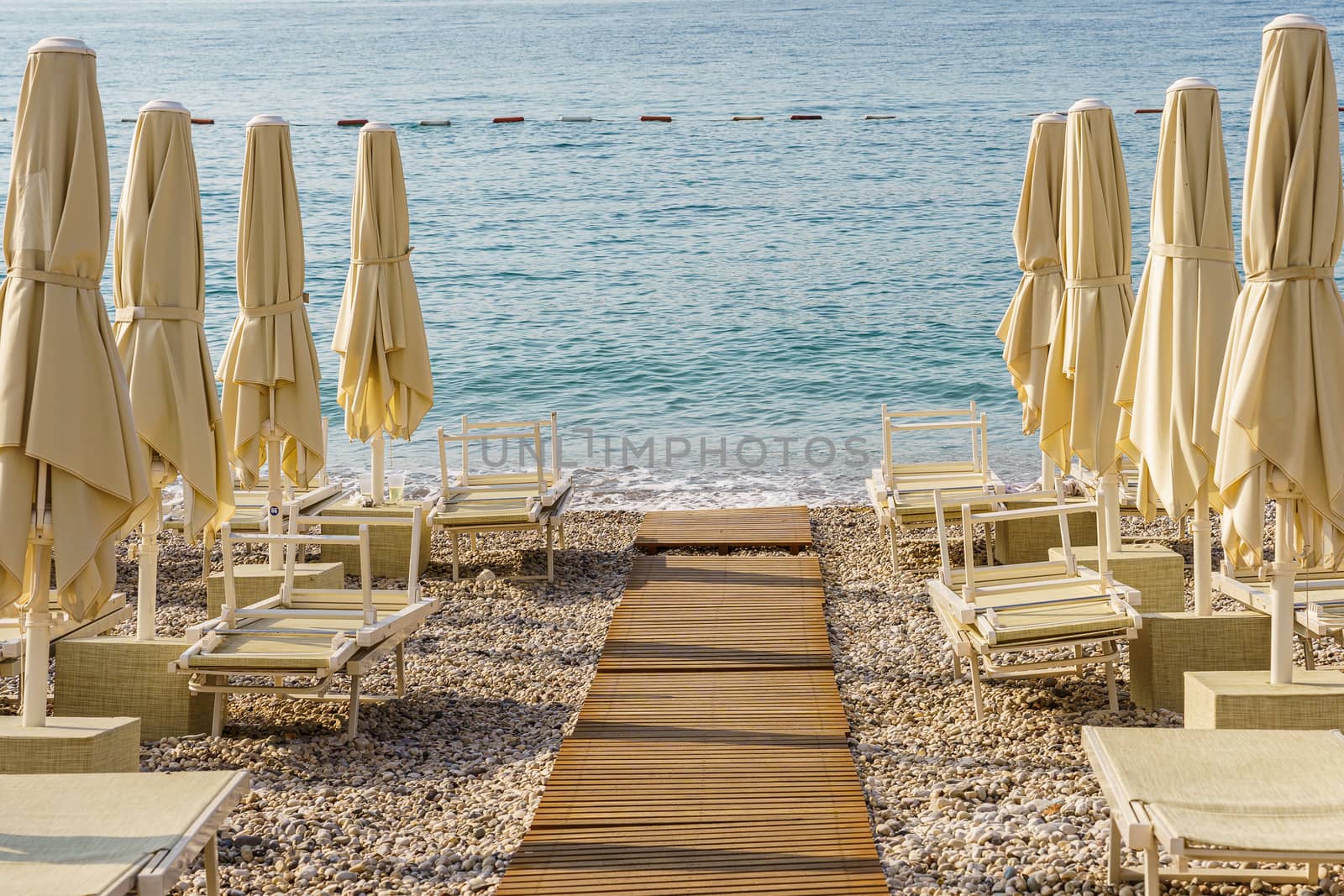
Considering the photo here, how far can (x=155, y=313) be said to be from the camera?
210 inches

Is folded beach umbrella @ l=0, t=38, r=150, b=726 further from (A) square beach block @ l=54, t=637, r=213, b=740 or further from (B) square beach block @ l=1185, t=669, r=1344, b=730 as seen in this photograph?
(B) square beach block @ l=1185, t=669, r=1344, b=730

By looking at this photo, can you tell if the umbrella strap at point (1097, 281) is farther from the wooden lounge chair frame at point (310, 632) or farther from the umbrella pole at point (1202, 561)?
the wooden lounge chair frame at point (310, 632)

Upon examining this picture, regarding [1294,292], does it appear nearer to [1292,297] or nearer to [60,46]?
[1292,297]

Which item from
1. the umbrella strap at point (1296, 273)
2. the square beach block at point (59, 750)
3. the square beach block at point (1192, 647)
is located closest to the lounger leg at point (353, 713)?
the square beach block at point (59, 750)

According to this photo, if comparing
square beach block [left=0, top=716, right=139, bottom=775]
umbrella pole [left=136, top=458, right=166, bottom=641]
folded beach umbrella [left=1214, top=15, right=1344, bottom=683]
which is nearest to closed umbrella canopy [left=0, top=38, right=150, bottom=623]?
square beach block [left=0, top=716, right=139, bottom=775]

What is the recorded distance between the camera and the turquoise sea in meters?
17.4

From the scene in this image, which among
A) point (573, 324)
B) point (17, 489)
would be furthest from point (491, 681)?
point (573, 324)

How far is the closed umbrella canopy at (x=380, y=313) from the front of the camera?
8.05 meters

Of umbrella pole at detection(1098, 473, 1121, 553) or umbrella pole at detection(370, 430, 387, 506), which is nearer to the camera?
umbrella pole at detection(1098, 473, 1121, 553)

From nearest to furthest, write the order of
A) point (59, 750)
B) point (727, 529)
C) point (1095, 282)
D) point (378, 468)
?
point (59, 750)
point (1095, 282)
point (378, 468)
point (727, 529)

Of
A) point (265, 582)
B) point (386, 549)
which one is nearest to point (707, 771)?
point (265, 582)

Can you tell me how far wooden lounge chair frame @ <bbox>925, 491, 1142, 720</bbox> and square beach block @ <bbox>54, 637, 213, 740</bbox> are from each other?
131 inches

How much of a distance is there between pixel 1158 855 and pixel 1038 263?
4896 mm

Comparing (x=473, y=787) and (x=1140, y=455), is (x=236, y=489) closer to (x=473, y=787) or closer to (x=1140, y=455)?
(x=473, y=787)
